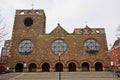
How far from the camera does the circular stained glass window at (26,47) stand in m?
41.6

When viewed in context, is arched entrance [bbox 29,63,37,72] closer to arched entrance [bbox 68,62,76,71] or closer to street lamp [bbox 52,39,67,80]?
street lamp [bbox 52,39,67,80]

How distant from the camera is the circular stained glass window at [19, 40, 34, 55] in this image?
137 ft

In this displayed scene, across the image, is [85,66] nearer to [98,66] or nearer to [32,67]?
[98,66]

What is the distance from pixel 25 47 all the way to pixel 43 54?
185 inches

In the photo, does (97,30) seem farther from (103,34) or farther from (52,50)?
(52,50)

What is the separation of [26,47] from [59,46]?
7836 mm

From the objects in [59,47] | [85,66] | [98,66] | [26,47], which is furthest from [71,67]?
[26,47]

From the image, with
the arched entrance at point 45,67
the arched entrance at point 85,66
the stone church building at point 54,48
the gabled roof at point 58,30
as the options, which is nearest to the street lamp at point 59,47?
the stone church building at point 54,48

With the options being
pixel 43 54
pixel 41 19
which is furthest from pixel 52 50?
pixel 41 19

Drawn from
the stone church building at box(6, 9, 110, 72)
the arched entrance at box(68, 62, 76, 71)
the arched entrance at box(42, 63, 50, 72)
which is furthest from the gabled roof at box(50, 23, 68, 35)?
the arched entrance at box(68, 62, 76, 71)

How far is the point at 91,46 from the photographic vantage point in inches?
1661

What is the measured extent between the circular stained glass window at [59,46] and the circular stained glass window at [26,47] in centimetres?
525

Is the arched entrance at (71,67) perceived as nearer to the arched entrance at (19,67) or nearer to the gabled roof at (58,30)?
the gabled roof at (58,30)

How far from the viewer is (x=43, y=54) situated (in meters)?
41.2
